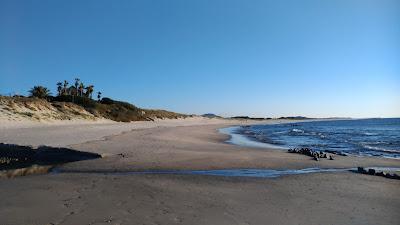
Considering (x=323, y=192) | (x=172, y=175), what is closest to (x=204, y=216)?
(x=323, y=192)

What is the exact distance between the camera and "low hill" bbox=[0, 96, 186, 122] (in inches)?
1572

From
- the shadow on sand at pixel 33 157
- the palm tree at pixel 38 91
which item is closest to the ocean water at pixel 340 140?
the shadow on sand at pixel 33 157

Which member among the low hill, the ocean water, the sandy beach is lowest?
the sandy beach

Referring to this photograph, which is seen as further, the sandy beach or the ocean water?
the ocean water

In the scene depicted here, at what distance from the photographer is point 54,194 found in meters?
10.2

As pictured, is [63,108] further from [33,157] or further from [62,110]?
[33,157]

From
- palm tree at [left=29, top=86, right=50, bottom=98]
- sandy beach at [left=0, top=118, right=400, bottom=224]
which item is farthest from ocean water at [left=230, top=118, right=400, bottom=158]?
palm tree at [left=29, top=86, right=50, bottom=98]

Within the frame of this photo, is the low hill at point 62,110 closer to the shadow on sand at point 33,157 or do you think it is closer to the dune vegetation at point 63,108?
the dune vegetation at point 63,108

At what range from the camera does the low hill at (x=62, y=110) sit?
1572 inches

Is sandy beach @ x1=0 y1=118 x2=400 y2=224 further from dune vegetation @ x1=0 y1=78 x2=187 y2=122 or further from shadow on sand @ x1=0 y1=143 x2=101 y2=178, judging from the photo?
dune vegetation @ x1=0 y1=78 x2=187 y2=122

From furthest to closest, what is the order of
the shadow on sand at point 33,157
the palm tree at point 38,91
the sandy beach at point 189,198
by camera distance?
1. the palm tree at point 38,91
2. the shadow on sand at point 33,157
3. the sandy beach at point 189,198

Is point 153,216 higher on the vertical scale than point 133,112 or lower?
lower

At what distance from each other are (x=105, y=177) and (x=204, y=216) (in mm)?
5744

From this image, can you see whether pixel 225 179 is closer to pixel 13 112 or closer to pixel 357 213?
pixel 357 213
